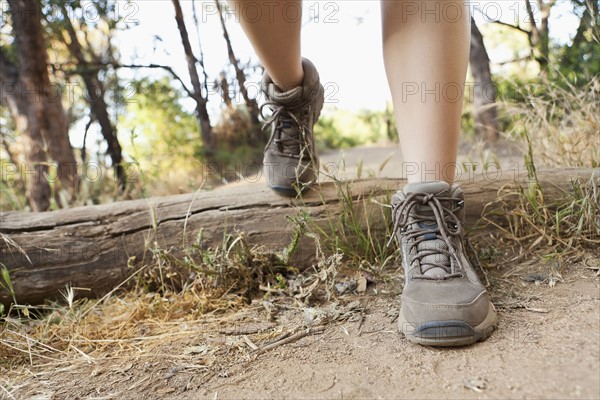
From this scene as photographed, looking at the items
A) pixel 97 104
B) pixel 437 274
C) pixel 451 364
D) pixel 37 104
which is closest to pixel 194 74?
pixel 97 104

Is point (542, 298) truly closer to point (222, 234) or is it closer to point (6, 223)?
point (222, 234)

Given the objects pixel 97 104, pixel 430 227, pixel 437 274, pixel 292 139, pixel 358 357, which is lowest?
pixel 358 357

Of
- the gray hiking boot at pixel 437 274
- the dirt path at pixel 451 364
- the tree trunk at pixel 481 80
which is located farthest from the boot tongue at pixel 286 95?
the tree trunk at pixel 481 80

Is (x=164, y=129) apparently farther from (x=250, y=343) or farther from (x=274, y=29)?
(x=250, y=343)

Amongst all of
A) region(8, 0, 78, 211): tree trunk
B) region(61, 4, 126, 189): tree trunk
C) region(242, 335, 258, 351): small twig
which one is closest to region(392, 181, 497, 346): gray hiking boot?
region(242, 335, 258, 351): small twig

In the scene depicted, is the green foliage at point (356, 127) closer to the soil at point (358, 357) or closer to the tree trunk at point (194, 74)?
the tree trunk at point (194, 74)

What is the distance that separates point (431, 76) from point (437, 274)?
20.2 inches

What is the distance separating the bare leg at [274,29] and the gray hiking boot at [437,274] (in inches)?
20.5

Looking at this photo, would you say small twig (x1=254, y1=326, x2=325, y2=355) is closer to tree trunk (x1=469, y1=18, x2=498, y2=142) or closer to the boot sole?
the boot sole

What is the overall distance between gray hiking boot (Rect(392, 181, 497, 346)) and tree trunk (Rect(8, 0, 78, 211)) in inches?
109

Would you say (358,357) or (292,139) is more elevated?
(292,139)

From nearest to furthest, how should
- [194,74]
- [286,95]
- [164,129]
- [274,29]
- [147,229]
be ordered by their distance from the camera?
[274,29] → [286,95] → [147,229] → [194,74] → [164,129]

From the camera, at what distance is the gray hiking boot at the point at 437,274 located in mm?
1014

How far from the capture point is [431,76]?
4.05 feet
